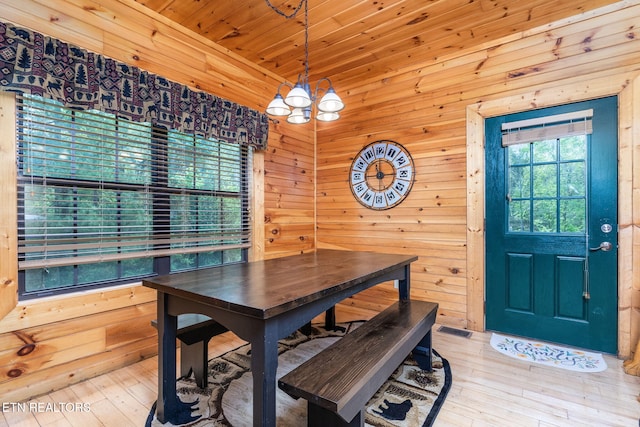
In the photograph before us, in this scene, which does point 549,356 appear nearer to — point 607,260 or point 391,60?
point 607,260

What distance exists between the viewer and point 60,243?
2.00m

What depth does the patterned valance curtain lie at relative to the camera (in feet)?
5.78

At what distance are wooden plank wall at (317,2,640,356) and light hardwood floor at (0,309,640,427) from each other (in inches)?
26.5

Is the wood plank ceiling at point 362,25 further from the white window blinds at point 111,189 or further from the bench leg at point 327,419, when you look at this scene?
the bench leg at point 327,419

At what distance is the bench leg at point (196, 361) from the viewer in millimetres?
1979

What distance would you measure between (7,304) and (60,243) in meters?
0.42

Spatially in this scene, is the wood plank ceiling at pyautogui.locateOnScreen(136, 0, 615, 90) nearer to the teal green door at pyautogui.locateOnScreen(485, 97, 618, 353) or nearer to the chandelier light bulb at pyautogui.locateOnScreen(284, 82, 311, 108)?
the teal green door at pyautogui.locateOnScreen(485, 97, 618, 353)

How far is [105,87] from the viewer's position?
209 centimetres

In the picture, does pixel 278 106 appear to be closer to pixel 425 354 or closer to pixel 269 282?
pixel 269 282

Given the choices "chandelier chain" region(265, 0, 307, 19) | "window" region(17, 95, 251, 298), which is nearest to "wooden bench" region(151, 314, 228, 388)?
"window" region(17, 95, 251, 298)

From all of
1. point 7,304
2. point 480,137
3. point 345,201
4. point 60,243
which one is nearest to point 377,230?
point 345,201

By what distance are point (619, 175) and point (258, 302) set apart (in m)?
2.86

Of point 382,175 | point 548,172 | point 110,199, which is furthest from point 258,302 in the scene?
point 548,172

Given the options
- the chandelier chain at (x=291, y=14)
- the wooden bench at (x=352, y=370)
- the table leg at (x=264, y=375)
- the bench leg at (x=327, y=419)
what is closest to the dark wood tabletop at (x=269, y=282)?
the table leg at (x=264, y=375)
